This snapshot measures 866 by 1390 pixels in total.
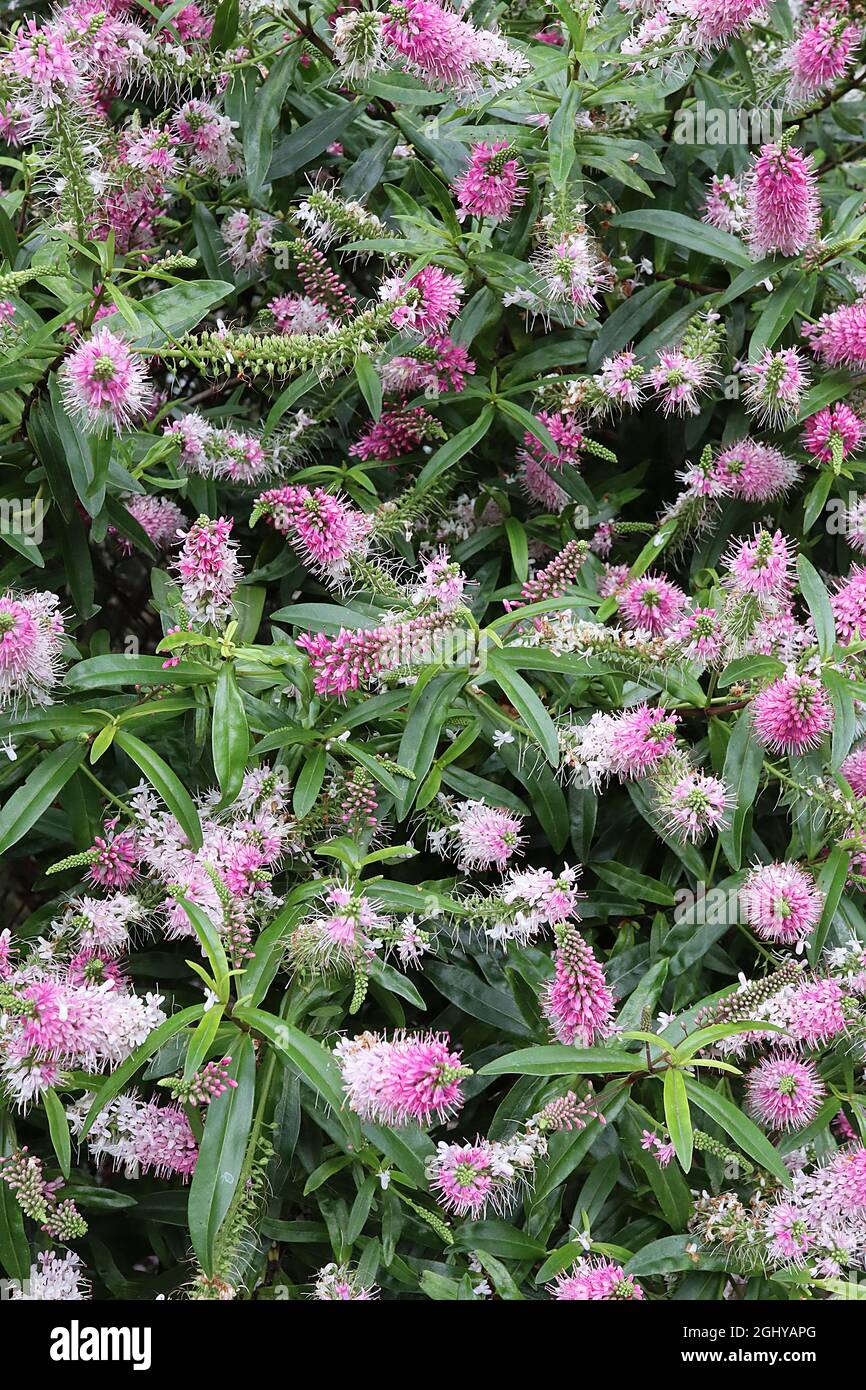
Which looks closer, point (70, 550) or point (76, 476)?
point (76, 476)

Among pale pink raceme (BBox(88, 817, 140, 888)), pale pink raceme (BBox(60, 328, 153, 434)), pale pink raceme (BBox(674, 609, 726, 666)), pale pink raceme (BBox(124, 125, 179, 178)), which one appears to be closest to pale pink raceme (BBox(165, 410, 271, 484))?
pale pink raceme (BBox(60, 328, 153, 434))

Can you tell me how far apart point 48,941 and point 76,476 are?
67cm

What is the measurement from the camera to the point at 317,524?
173 centimetres

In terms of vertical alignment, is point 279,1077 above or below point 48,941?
below

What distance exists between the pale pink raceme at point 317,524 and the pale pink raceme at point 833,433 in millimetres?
789

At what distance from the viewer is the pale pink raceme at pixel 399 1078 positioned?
54.5 inches

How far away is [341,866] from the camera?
1.67 m

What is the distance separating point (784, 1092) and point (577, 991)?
36cm

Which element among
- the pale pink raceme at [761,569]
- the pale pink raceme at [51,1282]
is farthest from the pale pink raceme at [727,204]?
the pale pink raceme at [51,1282]

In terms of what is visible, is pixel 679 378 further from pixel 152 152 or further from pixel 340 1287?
pixel 340 1287

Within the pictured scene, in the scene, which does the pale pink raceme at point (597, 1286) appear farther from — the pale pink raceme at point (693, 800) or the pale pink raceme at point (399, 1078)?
the pale pink raceme at point (693, 800)

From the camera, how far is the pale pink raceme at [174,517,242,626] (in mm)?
1639
